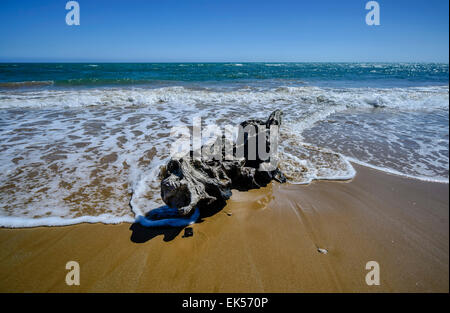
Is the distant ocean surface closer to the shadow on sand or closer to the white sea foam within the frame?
the white sea foam

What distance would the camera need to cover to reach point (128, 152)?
5504 millimetres

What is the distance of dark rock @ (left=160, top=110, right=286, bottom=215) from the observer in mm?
2924

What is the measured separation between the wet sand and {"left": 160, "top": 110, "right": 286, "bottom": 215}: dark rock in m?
0.37

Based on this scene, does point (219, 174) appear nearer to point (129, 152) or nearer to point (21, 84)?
point (129, 152)

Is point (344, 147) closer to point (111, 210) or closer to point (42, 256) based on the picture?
point (111, 210)

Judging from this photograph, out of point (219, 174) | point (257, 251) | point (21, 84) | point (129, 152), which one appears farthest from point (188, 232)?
point (21, 84)

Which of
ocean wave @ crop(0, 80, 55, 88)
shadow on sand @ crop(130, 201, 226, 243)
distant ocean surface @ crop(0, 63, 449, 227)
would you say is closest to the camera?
shadow on sand @ crop(130, 201, 226, 243)

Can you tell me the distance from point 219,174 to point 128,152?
3.10 metres

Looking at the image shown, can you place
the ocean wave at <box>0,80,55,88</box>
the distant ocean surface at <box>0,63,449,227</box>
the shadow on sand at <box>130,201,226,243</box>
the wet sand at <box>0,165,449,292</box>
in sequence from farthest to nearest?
the ocean wave at <box>0,80,55,88</box>
the distant ocean surface at <box>0,63,449,227</box>
the shadow on sand at <box>130,201,226,243</box>
the wet sand at <box>0,165,449,292</box>

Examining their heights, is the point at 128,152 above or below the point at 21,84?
below

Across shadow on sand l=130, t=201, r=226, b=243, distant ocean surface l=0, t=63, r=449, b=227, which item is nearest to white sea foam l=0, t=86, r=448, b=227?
distant ocean surface l=0, t=63, r=449, b=227

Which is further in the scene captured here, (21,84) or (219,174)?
(21,84)

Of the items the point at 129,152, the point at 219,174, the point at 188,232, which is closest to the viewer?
the point at 188,232
